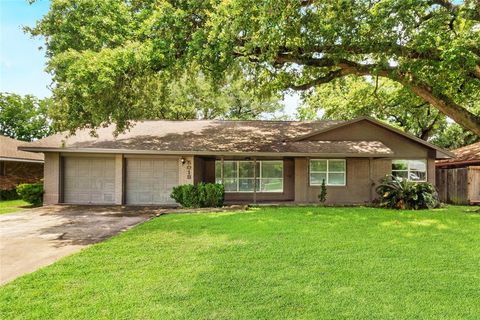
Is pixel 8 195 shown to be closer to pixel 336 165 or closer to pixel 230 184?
pixel 230 184

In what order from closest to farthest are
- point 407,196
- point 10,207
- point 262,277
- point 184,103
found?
point 262,277 → point 407,196 → point 10,207 → point 184,103

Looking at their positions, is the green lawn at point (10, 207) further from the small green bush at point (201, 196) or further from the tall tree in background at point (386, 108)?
the tall tree in background at point (386, 108)

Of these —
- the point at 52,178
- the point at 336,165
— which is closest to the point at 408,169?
the point at 336,165

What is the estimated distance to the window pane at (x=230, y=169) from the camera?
17312 mm

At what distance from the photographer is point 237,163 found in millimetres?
17297

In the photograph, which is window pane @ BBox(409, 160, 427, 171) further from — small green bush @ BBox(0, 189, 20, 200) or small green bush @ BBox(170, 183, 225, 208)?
small green bush @ BBox(0, 189, 20, 200)

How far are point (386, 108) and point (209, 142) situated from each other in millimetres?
16342

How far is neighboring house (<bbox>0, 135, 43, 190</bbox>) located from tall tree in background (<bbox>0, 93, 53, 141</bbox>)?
49.8 feet

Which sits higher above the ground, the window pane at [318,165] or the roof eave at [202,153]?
the roof eave at [202,153]

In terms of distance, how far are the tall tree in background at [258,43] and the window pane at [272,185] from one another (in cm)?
615

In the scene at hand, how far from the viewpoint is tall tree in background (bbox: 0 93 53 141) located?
36.4 m

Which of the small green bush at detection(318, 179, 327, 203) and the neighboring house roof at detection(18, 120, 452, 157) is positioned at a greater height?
the neighboring house roof at detection(18, 120, 452, 157)

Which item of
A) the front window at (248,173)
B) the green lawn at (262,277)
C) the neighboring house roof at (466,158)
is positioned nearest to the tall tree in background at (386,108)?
the neighboring house roof at (466,158)

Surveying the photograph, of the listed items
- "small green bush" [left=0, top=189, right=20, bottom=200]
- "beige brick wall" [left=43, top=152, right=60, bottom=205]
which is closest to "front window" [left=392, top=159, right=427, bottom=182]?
"beige brick wall" [left=43, top=152, right=60, bottom=205]
